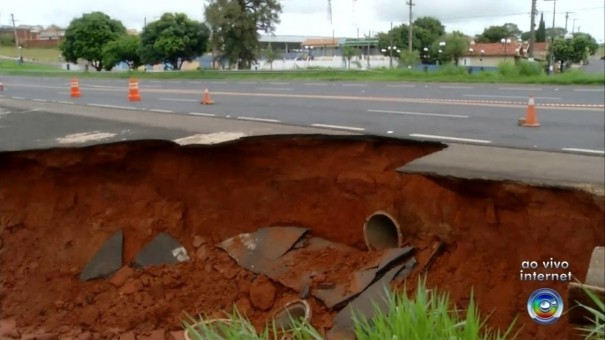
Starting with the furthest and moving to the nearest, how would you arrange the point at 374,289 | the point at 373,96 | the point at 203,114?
the point at 203,114
the point at 373,96
the point at 374,289

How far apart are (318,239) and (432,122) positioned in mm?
1580

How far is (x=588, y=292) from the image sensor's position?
9.72 feet

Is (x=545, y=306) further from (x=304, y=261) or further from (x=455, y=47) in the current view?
(x=304, y=261)

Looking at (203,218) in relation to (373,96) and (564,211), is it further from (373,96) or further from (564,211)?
(564,211)

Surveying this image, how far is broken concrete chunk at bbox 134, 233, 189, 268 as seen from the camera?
20.7 ft

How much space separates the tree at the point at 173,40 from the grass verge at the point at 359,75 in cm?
28

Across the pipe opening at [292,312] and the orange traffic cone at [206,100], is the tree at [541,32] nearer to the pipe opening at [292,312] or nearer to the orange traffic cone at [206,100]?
the pipe opening at [292,312]

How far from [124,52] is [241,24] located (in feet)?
5.42

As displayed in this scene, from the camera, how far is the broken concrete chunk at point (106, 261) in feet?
20.7

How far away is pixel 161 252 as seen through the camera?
21.0 feet

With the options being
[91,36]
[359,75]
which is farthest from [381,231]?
[91,36]

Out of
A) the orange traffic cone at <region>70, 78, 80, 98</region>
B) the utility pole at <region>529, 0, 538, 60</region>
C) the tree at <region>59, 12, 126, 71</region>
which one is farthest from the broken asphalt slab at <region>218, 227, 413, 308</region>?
the orange traffic cone at <region>70, 78, 80, 98</region>

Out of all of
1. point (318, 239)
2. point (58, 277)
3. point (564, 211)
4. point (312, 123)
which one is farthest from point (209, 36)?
point (564, 211)

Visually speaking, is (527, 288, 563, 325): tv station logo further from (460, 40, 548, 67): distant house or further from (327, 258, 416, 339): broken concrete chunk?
(460, 40, 548, 67): distant house
